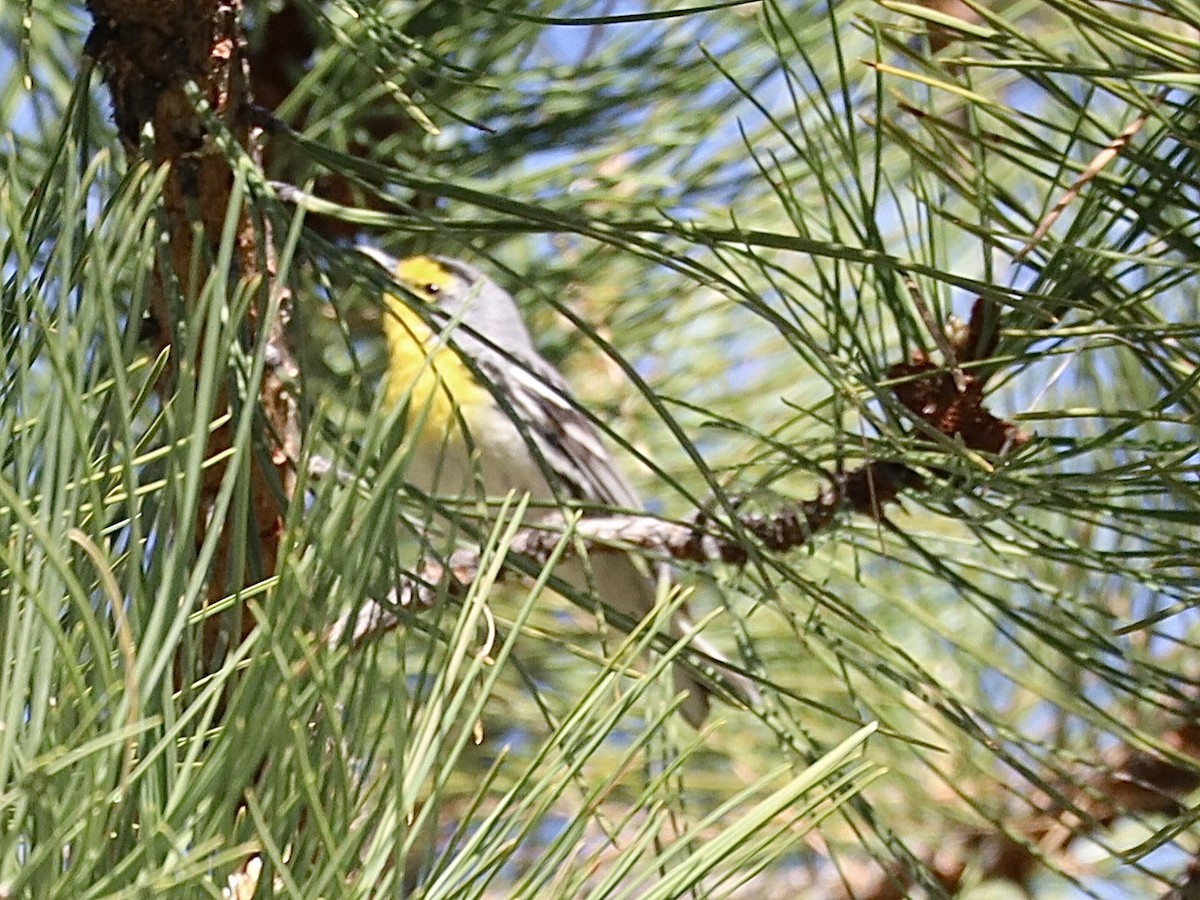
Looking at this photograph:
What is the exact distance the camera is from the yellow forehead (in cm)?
139

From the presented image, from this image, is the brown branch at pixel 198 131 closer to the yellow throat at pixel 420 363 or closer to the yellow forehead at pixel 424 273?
the yellow throat at pixel 420 363

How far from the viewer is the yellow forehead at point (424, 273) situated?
4.57 feet

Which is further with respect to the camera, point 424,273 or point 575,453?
point 575,453

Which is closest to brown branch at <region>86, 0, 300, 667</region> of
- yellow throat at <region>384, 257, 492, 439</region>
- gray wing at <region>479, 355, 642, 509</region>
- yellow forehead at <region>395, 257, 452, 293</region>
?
yellow throat at <region>384, 257, 492, 439</region>

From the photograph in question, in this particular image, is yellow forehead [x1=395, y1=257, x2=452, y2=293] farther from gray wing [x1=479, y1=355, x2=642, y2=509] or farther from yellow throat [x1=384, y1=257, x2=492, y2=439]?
gray wing [x1=479, y1=355, x2=642, y2=509]

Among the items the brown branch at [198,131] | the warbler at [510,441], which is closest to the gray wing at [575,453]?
the warbler at [510,441]

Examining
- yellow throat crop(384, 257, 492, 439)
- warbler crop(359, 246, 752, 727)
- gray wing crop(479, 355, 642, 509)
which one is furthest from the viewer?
gray wing crop(479, 355, 642, 509)

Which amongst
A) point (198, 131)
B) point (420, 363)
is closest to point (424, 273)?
point (420, 363)

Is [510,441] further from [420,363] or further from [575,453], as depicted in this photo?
[420,363]

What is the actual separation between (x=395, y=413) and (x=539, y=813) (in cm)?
11

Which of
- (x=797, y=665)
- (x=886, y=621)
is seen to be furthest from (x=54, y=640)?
(x=886, y=621)

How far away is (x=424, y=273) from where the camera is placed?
145cm

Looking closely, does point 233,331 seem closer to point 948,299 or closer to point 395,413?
point 395,413

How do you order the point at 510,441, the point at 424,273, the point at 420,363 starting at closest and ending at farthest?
1. the point at 420,363
2. the point at 424,273
3. the point at 510,441
